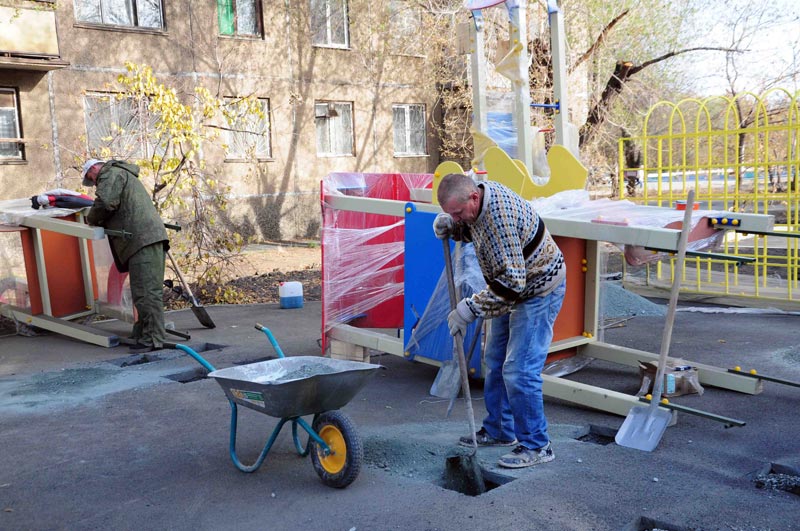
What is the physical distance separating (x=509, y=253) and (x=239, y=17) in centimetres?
1466

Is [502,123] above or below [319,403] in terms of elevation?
above

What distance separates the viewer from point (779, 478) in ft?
12.9

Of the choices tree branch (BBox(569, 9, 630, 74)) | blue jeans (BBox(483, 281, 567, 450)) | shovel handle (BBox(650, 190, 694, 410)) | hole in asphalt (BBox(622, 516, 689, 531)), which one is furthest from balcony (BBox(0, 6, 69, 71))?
hole in asphalt (BBox(622, 516, 689, 531))

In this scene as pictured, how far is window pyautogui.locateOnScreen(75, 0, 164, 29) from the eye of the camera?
1445 centimetres

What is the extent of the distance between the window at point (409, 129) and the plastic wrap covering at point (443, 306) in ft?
47.8

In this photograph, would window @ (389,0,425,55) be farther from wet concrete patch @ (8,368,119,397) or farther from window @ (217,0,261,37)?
wet concrete patch @ (8,368,119,397)

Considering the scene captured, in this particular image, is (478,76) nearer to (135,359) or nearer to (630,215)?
(630,215)

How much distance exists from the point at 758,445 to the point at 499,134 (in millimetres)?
→ 3193

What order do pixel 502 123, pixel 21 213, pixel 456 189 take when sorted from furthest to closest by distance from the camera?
pixel 21 213
pixel 502 123
pixel 456 189

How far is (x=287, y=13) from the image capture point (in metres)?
17.3

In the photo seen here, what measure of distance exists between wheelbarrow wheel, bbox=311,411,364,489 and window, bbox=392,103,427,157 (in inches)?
641

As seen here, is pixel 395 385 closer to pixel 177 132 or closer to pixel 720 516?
pixel 720 516

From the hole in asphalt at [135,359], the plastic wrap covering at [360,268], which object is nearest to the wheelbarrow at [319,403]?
the plastic wrap covering at [360,268]

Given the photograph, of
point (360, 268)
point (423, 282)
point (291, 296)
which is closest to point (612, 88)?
point (291, 296)
